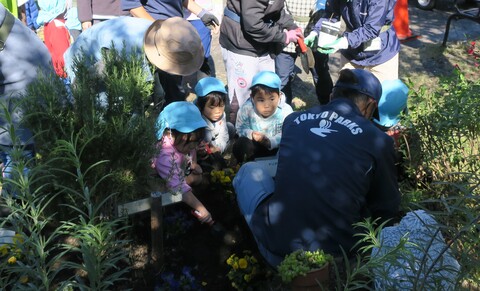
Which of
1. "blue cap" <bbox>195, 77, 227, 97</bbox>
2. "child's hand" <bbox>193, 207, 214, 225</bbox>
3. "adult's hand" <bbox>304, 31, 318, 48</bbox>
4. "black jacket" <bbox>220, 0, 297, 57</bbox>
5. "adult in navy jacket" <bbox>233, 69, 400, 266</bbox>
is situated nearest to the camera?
"adult in navy jacket" <bbox>233, 69, 400, 266</bbox>

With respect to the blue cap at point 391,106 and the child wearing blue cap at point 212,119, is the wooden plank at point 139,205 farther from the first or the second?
the blue cap at point 391,106

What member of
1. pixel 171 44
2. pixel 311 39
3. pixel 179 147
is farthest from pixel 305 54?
pixel 179 147

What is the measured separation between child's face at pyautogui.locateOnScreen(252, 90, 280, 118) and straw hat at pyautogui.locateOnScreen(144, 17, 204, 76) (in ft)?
2.48

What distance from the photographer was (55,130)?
2.79 metres

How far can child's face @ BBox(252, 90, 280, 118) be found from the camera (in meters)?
4.39

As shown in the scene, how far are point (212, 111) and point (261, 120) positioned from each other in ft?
1.32

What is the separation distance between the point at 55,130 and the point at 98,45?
1.11 meters

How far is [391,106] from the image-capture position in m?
3.92

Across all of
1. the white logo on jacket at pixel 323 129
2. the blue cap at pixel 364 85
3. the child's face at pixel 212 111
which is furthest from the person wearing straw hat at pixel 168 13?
the white logo on jacket at pixel 323 129

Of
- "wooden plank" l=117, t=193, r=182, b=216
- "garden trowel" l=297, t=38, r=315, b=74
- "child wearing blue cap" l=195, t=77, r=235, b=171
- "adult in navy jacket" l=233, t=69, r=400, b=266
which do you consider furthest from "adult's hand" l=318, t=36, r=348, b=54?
"wooden plank" l=117, t=193, r=182, b=216

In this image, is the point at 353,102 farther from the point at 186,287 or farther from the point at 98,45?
the point at 98,45

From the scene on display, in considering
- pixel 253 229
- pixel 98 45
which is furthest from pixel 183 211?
pixel 98 45

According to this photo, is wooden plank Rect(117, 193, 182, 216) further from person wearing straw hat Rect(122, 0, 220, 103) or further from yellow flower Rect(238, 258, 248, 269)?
person wearing straw hat Rect(122, 0, 220, 103)

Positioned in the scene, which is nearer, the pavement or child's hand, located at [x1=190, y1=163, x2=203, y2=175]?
child's hand, located at [x1=190, y1=163, x2=203, y2=175]
